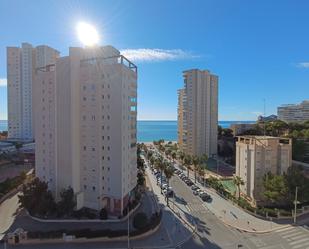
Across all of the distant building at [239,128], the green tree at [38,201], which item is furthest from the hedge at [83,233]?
the distant building at [239,128]

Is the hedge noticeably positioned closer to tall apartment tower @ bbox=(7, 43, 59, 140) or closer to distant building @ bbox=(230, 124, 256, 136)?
distant building @ bbox=(230, 124, 256, 136)

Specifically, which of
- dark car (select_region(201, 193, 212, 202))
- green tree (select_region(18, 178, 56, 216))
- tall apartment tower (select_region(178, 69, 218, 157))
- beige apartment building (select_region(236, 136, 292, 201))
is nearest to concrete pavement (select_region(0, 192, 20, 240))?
green tree (select_region(18, 178, 56, 216))

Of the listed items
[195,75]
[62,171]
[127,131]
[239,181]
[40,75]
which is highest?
[195,75]

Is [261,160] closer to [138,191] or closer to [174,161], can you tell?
Answer: [138,191]

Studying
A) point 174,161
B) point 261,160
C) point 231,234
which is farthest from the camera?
point 174,161

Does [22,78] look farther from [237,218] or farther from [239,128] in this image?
[237,218]

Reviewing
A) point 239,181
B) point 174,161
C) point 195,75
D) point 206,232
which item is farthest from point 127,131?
point 195,75
